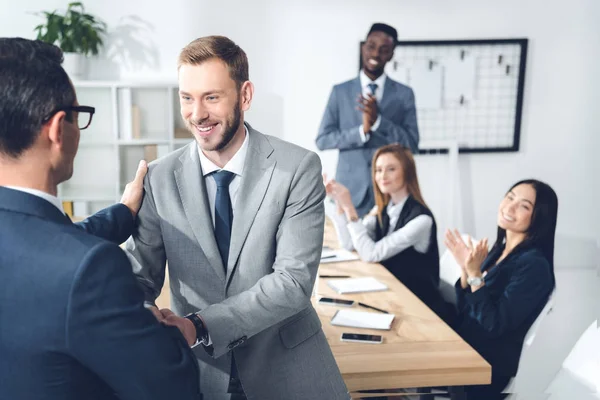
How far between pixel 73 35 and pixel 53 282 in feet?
13.3

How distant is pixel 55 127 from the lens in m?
0.84

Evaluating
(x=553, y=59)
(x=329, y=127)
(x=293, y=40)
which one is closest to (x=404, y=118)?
(x=329, y=127)

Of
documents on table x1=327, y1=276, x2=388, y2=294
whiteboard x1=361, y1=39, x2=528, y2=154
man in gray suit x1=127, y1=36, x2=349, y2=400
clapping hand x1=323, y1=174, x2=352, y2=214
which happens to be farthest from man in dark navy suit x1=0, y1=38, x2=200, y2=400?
whiteboard x1=361, y1=39, x2=528, y2=154

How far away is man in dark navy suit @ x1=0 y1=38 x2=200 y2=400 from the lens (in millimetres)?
783

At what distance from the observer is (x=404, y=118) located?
422 centimetres

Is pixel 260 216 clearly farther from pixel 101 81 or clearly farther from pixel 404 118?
pixel 101 81

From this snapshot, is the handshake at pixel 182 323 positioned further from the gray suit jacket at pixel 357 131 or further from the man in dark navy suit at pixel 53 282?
the gray suit jacket at pixel 357 131

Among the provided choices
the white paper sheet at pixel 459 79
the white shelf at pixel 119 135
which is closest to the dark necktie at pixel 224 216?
the white shelf at pixel 119 135

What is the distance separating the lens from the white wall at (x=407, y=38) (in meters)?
4.71

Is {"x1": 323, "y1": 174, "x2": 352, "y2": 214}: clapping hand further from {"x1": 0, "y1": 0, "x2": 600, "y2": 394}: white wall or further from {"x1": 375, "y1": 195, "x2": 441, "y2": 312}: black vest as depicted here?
{"x1": 0, "y1": 0, "x2": 600, "y2": 394}: white wall

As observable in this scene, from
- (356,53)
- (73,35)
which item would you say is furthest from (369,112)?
(73,35)

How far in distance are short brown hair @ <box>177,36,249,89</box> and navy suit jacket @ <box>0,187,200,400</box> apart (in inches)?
20.8

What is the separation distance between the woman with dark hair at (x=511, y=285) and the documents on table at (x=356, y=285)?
351mm

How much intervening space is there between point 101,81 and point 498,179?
11.1 feet
